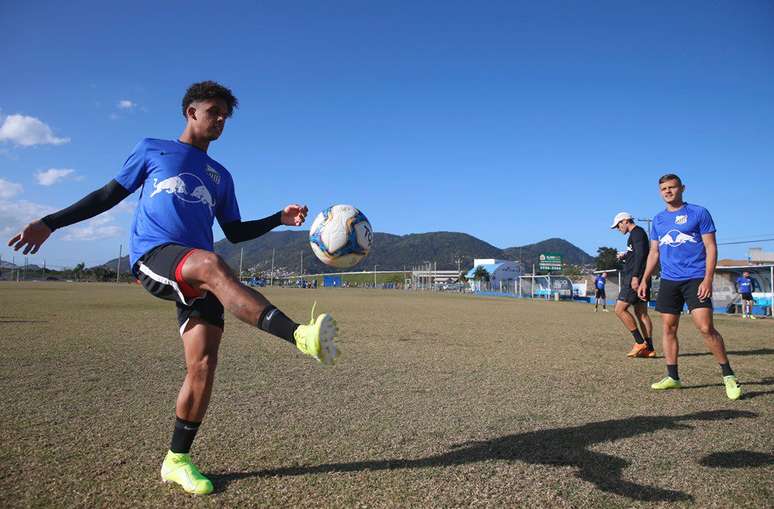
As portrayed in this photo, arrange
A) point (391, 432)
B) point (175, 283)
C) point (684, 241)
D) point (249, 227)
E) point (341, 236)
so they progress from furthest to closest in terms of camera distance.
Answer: point (684, 241), point (341, 236), point (391, 432), point (249, 227), point (175, 283)

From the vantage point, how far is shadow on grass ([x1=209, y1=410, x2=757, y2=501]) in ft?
8.76

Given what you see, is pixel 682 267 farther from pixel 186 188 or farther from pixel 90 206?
pixel 90 206

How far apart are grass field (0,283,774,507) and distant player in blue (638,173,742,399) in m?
0.51

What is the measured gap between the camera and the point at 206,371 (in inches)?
110

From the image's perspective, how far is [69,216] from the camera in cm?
286

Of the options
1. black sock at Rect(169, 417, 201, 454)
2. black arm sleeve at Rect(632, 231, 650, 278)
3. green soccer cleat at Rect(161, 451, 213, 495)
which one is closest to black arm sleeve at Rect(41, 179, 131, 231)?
black sock at Rect(169, 417, 201, 454)

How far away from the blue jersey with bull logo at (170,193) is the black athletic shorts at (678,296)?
515 cm

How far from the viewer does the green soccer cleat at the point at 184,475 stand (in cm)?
252

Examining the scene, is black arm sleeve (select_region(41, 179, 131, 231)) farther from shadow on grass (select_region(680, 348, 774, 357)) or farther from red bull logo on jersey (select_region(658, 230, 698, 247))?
shadow on grass (select_region(680, 348, 774, 357))

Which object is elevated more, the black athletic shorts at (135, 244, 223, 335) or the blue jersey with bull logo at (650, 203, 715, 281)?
the blue jersey with bull logo at (650, 203, 715, 281)

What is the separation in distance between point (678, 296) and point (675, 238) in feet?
2.25

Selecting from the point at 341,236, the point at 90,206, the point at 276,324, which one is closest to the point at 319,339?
the point at 276,324

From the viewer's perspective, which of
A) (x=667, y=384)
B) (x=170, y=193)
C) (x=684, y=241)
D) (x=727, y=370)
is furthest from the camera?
(x=684, y=241)

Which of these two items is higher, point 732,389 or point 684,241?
point 684,241
